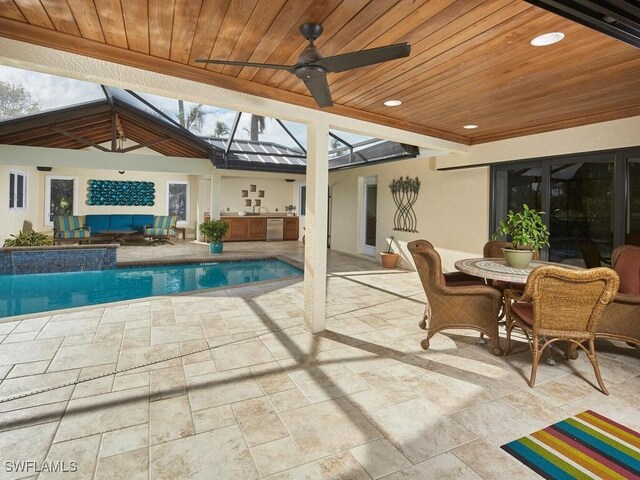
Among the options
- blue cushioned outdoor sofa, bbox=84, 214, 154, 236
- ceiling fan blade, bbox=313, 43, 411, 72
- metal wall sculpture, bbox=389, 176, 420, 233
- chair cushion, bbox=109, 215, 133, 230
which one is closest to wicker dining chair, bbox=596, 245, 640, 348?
ceiling fan blade, bbox=313, 43, 411, 72

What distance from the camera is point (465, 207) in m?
6.09

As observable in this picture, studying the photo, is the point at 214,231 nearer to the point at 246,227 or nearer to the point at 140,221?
the point at 246,227

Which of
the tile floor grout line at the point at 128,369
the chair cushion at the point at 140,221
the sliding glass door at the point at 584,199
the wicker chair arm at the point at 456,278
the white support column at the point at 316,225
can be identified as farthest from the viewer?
the chair cushion at the point at 140,221

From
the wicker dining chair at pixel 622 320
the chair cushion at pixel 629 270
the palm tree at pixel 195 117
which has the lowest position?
the wicker dining chair at pixel 622 320

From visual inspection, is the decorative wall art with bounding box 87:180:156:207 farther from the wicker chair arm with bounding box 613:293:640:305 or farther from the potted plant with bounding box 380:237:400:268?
the wicker chair arm with bounding box 613:293:640:305

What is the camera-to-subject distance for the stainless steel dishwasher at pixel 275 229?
40.1 feet

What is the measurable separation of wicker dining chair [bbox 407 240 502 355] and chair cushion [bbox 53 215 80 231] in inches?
385

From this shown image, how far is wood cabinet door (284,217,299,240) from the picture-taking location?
41.2 feet

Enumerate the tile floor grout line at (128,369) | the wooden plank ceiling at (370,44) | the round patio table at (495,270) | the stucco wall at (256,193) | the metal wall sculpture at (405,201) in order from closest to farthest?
the wooden plank ceiling at (370,44) < the tile floor grout line at (128,369) < the round patio table at (495,270) < the metal wall sculpture at (405,201) < the stucco wall at (256,193)

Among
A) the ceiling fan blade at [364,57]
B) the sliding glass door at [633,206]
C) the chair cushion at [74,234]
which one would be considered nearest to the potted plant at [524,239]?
the sliding glass door at [633,206]

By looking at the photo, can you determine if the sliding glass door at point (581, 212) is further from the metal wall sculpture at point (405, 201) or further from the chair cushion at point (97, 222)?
the chair cushion at point (97, 222)

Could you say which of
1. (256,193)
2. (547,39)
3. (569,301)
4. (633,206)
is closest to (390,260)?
(633,206)

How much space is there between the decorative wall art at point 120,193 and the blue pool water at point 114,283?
5.08 m

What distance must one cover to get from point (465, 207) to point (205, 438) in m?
5.45
